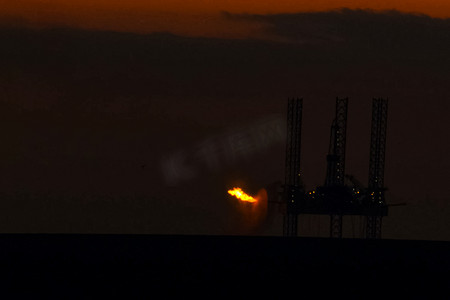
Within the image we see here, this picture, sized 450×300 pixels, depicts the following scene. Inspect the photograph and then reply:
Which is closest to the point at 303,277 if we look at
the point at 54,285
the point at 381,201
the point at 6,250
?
the point at 54,285

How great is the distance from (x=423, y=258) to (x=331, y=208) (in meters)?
67.8

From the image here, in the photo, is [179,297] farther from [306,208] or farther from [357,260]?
[306,208]

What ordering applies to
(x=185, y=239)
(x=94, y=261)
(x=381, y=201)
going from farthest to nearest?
(x=381, y=201) → (x=185, y=239) → (x=94, y=261)

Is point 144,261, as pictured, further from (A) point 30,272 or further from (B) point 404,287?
(B) point 404,287

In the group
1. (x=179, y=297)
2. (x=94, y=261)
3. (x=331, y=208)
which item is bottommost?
(x=179, y=297)

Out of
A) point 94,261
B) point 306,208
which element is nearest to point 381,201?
point 306,208

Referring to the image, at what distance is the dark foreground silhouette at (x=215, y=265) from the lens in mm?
44406

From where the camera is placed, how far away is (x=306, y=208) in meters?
126

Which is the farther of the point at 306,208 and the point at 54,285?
the point at 306,208

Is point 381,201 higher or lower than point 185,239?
higher

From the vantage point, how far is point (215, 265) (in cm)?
4962

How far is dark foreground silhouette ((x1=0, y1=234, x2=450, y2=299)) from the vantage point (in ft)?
146

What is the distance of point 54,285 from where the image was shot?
43906 mm

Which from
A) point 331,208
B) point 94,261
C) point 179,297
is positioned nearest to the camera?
point 179,297
